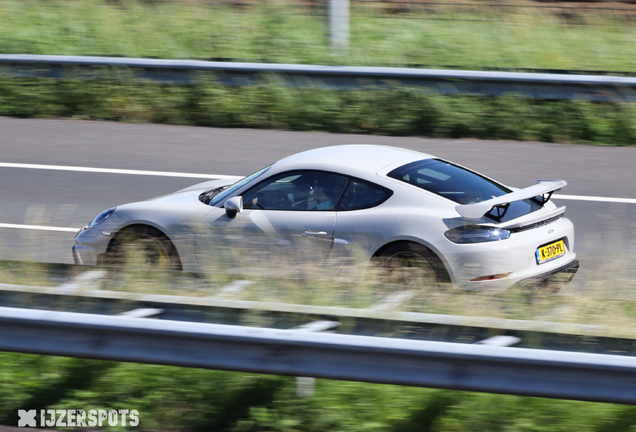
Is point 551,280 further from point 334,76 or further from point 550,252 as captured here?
point 334,76

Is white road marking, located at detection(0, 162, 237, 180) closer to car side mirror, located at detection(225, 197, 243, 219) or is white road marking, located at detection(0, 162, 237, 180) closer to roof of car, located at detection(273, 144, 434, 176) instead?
roof of car, located at detection(273, 144, 434, 176)

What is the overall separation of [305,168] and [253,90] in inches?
222

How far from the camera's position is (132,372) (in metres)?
4.56

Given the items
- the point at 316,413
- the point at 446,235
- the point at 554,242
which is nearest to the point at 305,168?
the point at 446,235

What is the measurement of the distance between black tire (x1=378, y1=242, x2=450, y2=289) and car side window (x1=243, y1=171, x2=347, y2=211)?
0.67 metres

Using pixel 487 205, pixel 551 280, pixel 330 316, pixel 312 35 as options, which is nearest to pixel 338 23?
pixel 312 35

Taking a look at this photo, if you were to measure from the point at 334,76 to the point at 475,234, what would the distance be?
621cm

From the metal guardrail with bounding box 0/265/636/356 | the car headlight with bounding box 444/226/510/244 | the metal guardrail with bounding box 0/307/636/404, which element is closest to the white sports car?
the car headlight with bounding box 444/226/510/244

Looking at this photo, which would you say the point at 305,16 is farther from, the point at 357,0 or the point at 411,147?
the point at 411,147

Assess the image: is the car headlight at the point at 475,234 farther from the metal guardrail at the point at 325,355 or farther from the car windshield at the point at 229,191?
the metal guardrail at the point at 325,355

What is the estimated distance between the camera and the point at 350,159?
6340 mm

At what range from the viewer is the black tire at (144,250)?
586cm

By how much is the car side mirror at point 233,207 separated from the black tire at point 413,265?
122 cm

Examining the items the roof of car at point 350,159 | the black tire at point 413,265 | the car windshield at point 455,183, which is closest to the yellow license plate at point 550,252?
the car windshield at point 455,183
